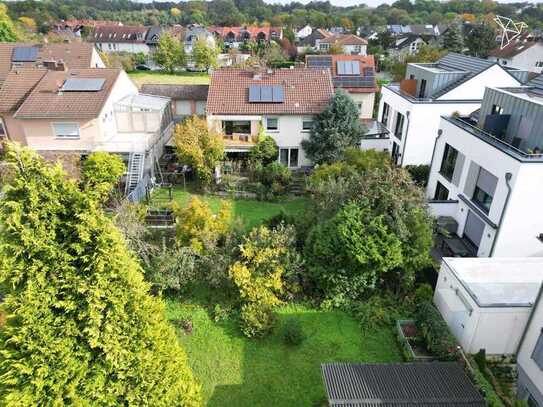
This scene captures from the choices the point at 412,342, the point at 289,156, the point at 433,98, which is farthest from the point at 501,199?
the point at 289,156

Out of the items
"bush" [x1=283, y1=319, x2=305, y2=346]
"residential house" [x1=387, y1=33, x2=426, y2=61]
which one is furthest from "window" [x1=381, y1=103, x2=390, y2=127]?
"residential house" [x1=387, y1=33, x2=426, y2=61]

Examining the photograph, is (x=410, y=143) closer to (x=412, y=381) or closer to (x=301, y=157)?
(x=301, y=157)

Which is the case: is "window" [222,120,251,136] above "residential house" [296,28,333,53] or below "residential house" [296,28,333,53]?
below

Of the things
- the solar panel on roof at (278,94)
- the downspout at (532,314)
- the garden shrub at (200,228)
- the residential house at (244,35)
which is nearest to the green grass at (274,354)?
the garden shrub at (200,228)

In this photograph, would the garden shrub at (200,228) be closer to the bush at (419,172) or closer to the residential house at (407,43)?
the bush at (419,172)

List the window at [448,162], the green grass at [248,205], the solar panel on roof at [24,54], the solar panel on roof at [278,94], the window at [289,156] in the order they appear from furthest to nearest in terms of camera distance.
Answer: the solar panel on roof at [24,54]
the window at [289,156]
the solar panel on roof at [278,94]
the green grass at [248,205]
the window at [448,162]

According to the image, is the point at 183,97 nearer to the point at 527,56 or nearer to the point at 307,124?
the point at 307,124

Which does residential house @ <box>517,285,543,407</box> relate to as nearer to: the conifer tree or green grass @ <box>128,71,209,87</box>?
the conifer tree
